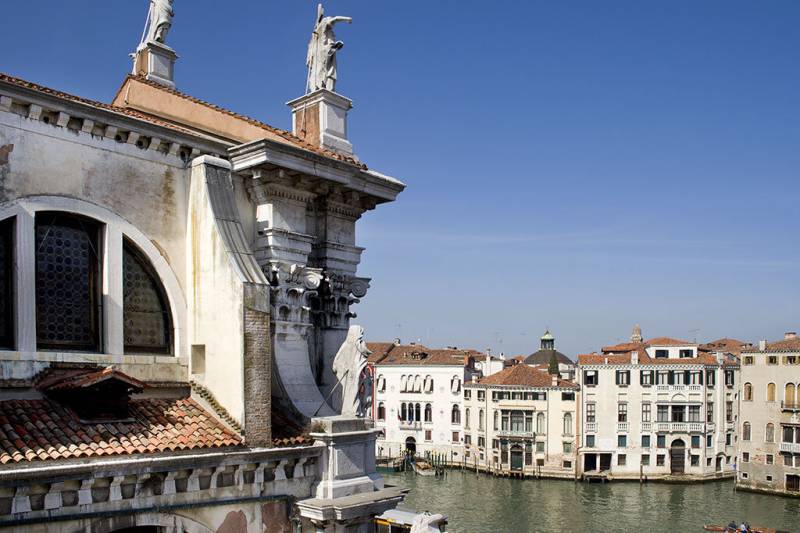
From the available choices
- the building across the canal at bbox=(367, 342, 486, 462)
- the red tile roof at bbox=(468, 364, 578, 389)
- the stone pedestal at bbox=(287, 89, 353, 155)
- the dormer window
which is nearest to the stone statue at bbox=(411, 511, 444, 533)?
the dormer window

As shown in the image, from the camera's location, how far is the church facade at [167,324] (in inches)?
345

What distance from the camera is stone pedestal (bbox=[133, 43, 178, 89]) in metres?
13.0

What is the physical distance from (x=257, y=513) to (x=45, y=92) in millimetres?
6226

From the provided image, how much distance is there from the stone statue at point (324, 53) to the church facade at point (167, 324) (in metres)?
2.08

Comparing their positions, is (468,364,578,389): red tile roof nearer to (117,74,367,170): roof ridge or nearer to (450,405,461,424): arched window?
(450,405,461,424): arched window

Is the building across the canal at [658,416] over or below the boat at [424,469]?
over

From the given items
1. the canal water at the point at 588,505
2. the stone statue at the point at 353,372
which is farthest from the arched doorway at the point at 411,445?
the stone statue at the point at 353,372

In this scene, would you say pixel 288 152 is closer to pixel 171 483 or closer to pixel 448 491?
pixel 171 483

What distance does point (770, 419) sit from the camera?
4859cm

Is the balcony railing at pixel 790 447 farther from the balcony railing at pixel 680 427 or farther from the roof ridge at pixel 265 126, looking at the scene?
the roof ridge at pixel 265 126

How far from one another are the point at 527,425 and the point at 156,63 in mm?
48828

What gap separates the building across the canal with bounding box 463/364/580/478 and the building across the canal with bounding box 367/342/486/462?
346 cm

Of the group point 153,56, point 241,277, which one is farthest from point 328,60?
point 241,277

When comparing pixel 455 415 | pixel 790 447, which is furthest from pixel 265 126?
pixel 455 415
